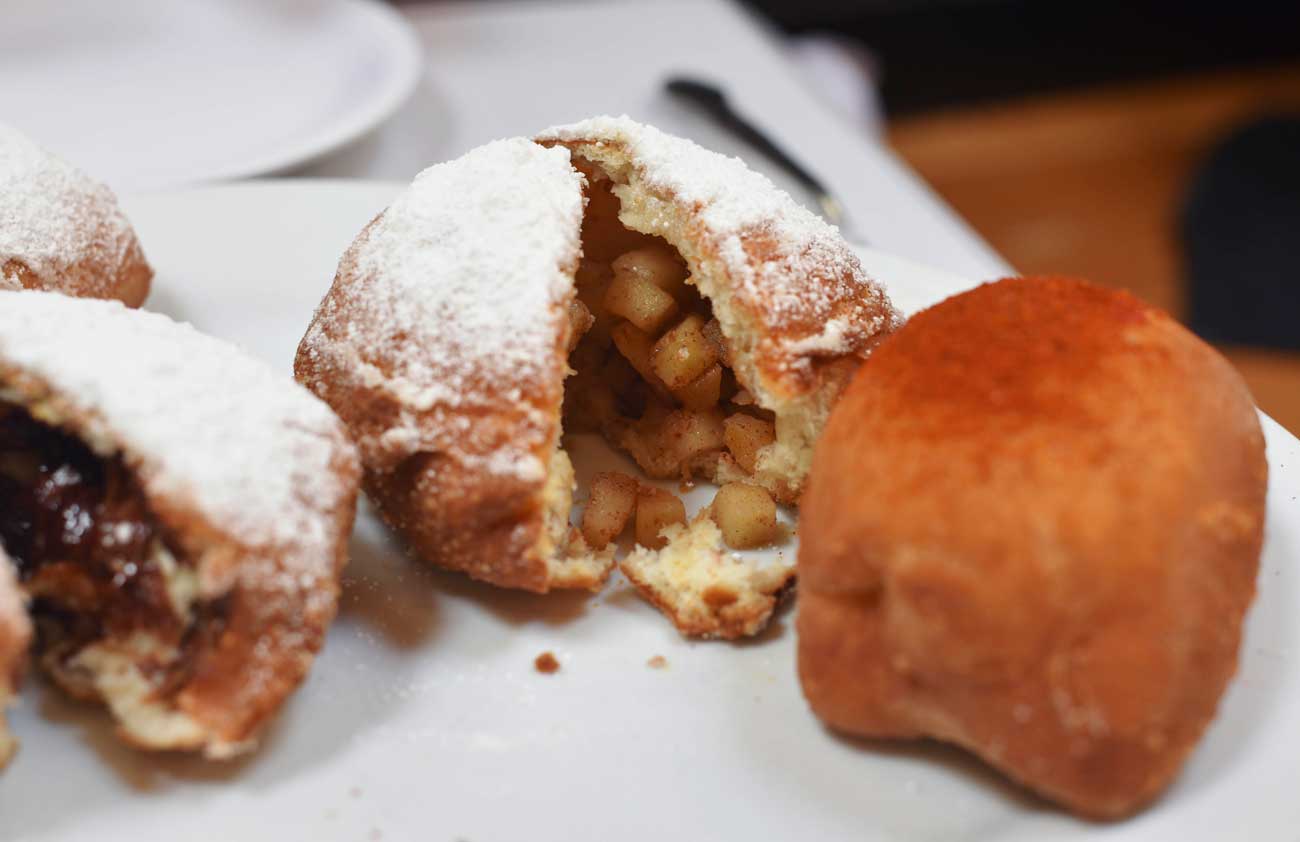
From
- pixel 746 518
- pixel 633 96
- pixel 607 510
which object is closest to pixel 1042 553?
pixel 746 518

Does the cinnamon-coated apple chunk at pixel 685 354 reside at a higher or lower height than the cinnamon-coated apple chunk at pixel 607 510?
higher

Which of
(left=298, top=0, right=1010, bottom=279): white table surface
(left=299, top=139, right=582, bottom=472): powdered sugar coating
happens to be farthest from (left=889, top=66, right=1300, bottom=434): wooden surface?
(left=299, top=139, right=582, bottom=472): powdered sugar coating

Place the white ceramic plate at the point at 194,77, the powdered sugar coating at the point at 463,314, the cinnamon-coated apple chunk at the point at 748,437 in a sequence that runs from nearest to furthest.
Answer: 1. the powdered sugar coating at the point at 463,314
2. the cinnamon-coated apple chunk at the point at 748,437
3. the white ceramic plate at the point at 194,77

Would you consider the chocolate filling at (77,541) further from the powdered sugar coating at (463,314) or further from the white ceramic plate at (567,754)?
the powdered sugar coating at (463,314)

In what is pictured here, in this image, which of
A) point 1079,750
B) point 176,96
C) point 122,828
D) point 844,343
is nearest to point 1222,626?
point 1079,750

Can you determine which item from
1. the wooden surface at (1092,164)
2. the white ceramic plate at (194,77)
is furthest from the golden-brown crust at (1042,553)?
the wooden surface at (1092,164)
